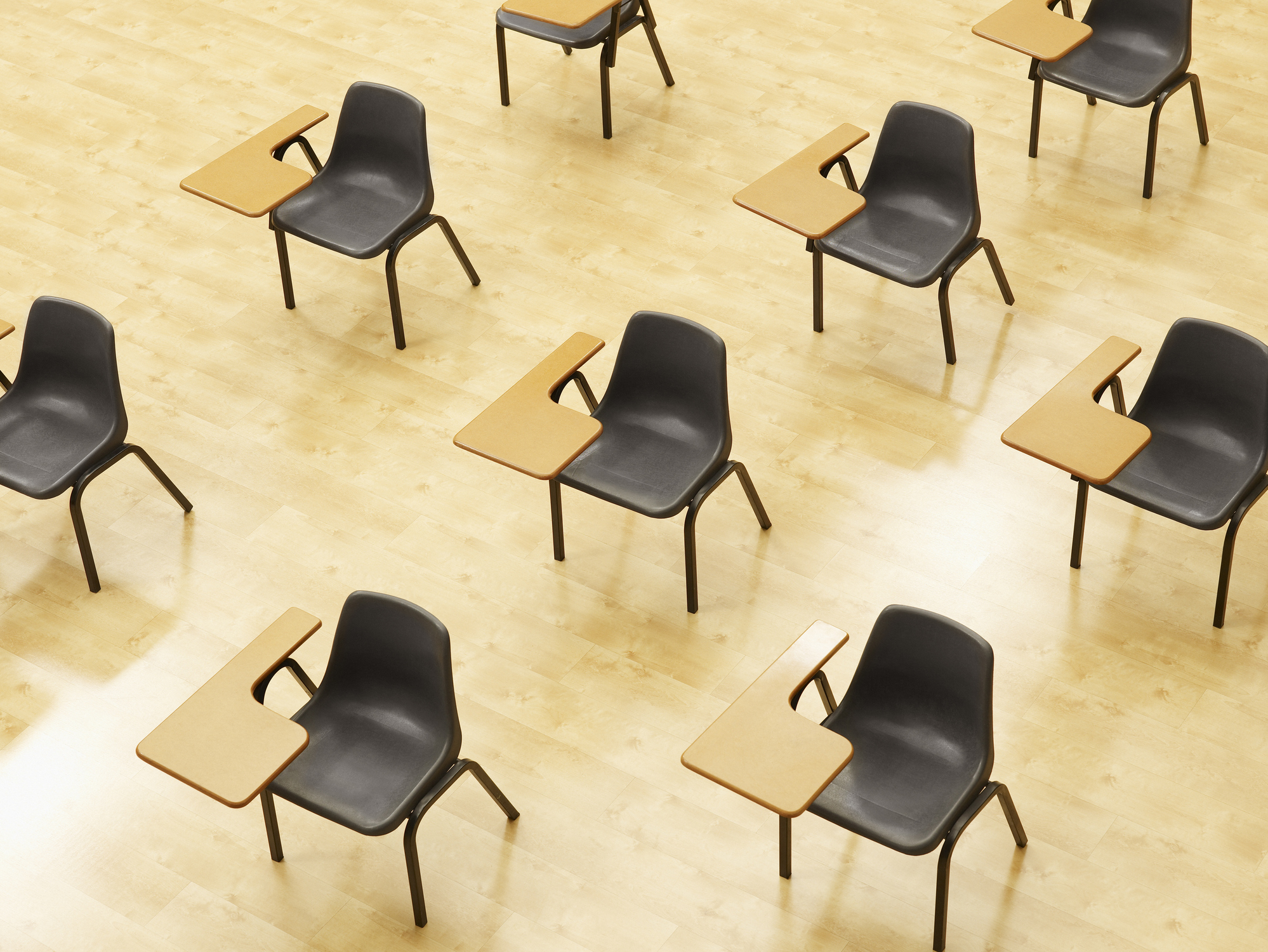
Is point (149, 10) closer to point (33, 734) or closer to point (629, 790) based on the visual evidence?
point (33, 734)

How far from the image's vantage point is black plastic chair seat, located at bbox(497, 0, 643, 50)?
797cm

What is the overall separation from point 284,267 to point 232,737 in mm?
3049

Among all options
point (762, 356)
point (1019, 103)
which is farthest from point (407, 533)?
point (1019, 103)

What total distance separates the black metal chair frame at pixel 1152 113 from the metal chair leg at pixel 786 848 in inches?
161

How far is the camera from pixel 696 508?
→ 18.9 feet

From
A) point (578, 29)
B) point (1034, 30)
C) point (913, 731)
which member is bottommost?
point (913, 731)

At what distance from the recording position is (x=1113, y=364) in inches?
230

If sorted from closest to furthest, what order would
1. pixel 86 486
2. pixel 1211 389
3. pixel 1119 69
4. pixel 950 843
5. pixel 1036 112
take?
1. pixel 950 843
2. pixel 1211 389
3. pixel 86 486
4. pixel 1119 69
5. pixel 1036 112

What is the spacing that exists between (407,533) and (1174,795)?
3.06 meters

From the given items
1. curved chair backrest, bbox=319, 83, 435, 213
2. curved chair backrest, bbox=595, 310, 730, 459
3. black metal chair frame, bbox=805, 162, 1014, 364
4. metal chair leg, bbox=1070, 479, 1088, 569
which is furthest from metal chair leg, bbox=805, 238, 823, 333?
curved chair backrest, bbox=319, 83, 435, 213

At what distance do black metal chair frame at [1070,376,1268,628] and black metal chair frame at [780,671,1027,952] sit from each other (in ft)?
3.81

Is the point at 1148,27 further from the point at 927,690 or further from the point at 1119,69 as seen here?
the point at 927,690

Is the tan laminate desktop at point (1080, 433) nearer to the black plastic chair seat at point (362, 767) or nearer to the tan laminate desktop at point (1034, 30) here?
the tan laminate desktop at point (1034, 30)

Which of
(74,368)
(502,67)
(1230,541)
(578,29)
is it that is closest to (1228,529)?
(1230,541)
